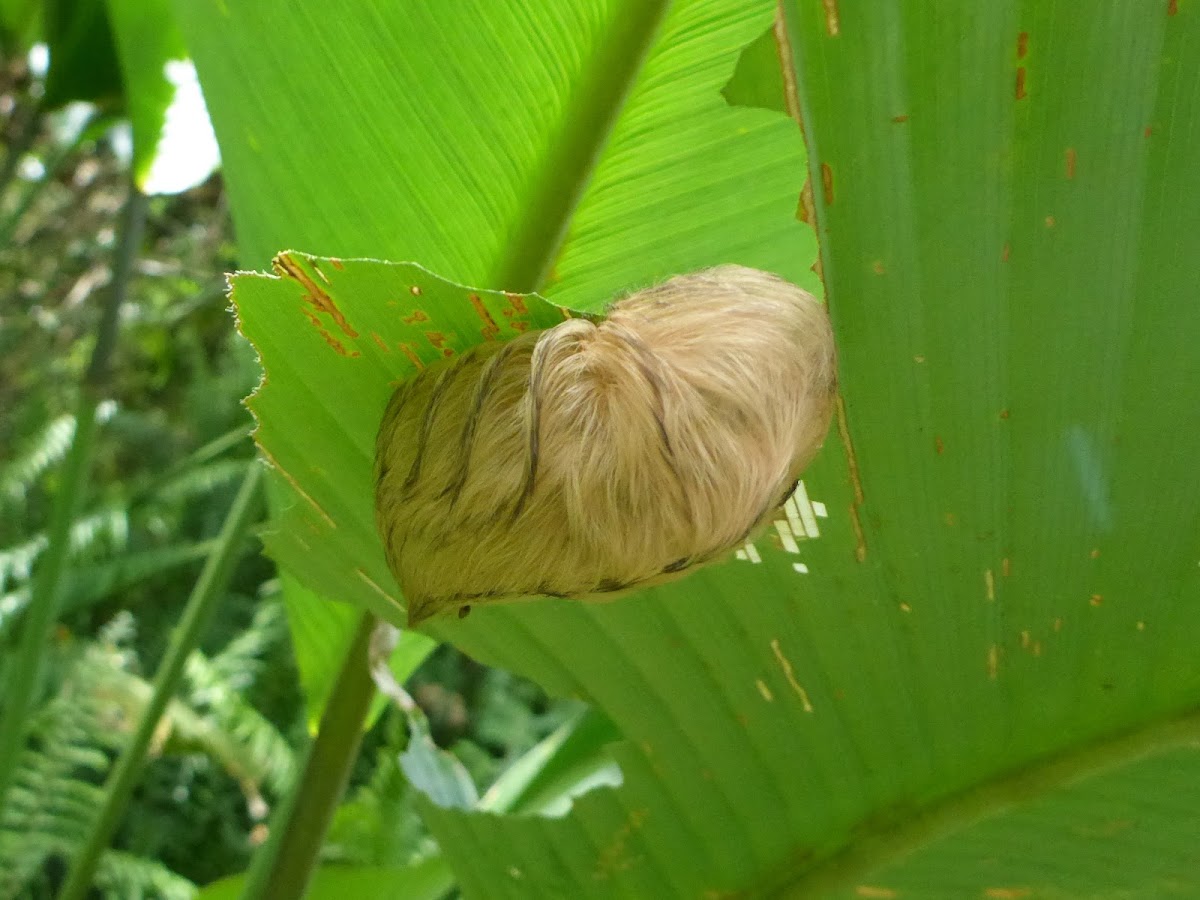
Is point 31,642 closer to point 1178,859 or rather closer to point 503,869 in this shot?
point 503,869

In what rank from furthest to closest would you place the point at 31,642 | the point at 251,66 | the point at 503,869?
the point at 31,642 → the point at 503,869 → the point at 251,66

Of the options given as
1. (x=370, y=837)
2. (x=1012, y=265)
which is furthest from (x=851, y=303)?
(x=370, y=837)

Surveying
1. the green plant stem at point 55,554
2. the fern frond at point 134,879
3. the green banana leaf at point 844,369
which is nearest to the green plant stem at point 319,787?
the green banana leaf at point 844,369

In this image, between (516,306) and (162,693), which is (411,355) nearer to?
(516,306)

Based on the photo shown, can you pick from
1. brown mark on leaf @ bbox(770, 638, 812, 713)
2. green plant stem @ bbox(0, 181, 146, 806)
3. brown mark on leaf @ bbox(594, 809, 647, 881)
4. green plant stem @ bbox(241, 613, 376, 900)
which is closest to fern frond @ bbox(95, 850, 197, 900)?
green plant stem @ bbox(0, 181, 146, 806)

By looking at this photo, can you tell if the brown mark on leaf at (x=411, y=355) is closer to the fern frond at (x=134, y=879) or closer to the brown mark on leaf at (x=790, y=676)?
the brown mark on leaf at (x=790, y=676)

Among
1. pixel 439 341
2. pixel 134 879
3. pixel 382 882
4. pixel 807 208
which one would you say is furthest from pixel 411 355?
pixel 134 879
